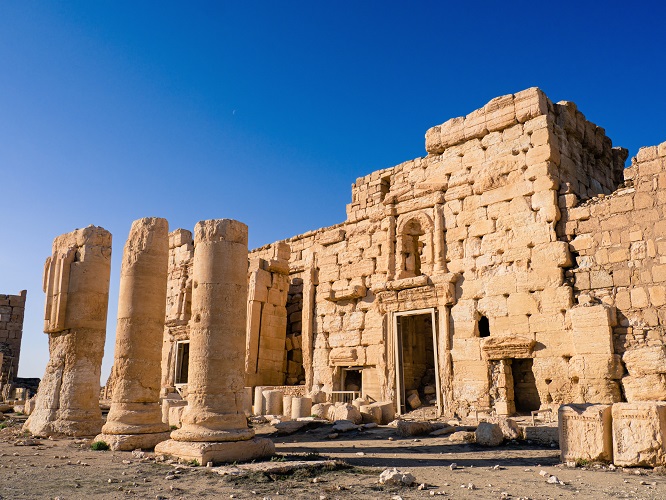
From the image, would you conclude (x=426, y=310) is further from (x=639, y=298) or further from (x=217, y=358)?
(x=217, y=358)

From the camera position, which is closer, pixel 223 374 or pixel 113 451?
pixel 223 374

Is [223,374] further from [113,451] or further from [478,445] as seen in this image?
[478,445]

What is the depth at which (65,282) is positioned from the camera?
13.4 m

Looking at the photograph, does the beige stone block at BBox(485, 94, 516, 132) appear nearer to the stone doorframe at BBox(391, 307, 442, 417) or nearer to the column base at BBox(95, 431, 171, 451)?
the stone doorframe at BBox(391, 307, 442, 417)

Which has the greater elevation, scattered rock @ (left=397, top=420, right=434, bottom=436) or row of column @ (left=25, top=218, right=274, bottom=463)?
row of column @ (left=25, top=218, right=274, bottom=463)

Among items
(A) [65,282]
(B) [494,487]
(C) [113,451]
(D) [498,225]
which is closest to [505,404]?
(D) [498,225]

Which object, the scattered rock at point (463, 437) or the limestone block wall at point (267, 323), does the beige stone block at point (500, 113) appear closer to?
the scattered rock at point (463, 437)

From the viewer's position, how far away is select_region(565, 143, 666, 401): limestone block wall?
11.6m

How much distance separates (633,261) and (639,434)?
532 cm

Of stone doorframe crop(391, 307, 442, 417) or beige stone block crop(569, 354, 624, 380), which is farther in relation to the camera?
stone doorframe crop(391, 307, 442, 417)

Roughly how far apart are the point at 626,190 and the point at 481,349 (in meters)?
4.77

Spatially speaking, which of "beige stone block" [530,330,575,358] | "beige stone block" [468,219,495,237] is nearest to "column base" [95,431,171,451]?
"beige stone block" [530,330,575,358]

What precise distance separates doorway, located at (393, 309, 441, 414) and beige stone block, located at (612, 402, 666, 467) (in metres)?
6.59

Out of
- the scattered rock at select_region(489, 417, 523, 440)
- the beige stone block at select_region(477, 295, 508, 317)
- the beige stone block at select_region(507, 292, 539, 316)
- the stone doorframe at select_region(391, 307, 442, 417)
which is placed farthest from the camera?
the stone doorframe at select_region(391, 307, 442, 417)
